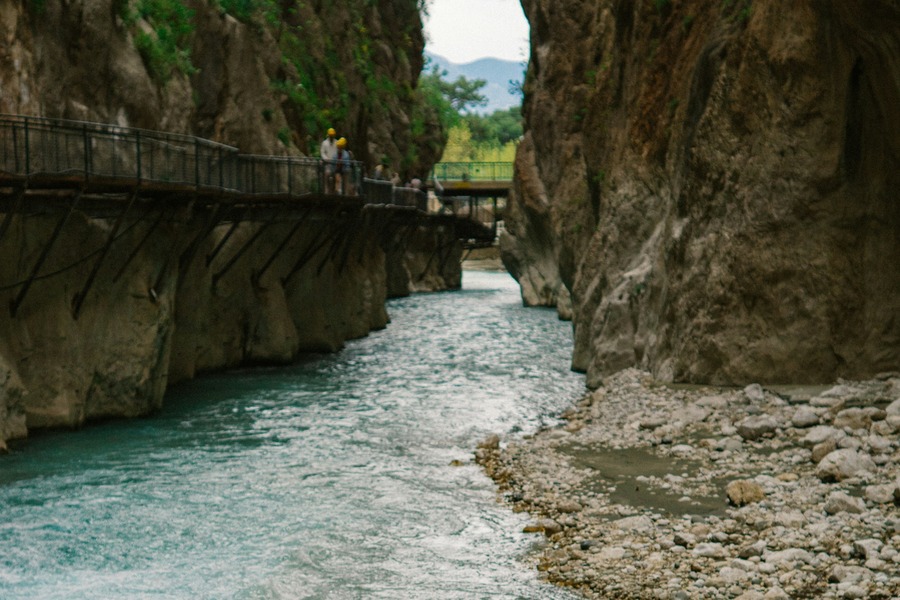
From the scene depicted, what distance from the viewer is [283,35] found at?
39.0 meters

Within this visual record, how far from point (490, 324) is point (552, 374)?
16.8 meters

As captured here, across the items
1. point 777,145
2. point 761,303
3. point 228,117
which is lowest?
point 761,303

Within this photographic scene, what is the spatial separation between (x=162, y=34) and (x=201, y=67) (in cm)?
360

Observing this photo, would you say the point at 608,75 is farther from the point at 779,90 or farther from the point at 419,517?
the point at 419,517

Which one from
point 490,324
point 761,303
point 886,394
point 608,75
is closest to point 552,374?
point 608,75

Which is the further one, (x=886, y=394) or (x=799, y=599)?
(x=886, y=394)

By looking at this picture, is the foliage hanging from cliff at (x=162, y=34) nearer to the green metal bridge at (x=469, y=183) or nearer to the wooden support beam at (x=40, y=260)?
the wooden support beam at (x=40, y=260)

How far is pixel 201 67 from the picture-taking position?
30.0m

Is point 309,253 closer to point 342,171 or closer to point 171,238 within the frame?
point 342,171

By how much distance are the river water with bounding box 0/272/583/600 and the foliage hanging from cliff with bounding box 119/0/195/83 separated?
8044 millimetres

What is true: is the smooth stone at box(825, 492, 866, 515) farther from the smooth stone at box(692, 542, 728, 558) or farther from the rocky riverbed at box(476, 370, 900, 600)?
the smooth stone at box(692, 542, 728, 558)

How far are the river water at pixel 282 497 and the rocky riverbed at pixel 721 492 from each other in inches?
26.1

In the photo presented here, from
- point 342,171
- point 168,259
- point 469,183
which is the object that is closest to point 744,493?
point 168,259

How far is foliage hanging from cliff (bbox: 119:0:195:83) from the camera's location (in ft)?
82.2
